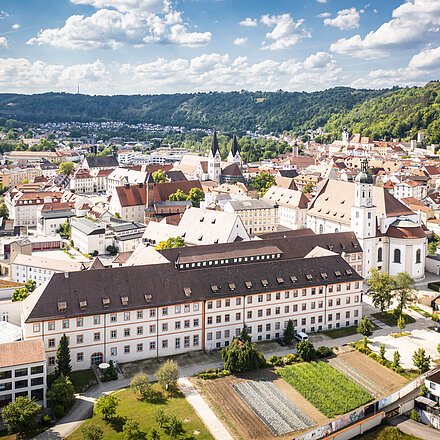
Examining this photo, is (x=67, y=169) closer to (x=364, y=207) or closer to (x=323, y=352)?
(x=364, y=207)

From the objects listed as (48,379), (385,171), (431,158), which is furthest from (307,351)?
(431,158)

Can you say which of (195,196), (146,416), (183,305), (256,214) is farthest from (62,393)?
(195,196)

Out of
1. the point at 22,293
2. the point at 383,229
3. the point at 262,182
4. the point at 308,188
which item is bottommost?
the point at 22,293

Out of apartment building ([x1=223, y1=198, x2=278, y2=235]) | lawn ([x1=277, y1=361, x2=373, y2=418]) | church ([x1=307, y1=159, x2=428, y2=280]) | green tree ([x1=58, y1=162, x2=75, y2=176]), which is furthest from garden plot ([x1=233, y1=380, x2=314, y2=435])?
green tree ([x1=58, y1=162, x2=75, y2=176])

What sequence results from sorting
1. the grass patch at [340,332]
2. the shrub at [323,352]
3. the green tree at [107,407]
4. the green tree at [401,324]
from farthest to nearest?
1. the green tree at [401,324]
2. the grass patch at [340,332]
3. the shrub at [323,352]
4. the green tree at [107,407]

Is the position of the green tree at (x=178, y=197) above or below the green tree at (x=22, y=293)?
above

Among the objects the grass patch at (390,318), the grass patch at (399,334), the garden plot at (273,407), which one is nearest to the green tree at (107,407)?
the garden plot at (273,407)

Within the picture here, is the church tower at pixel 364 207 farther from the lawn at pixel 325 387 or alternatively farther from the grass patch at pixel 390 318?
the lawn at pixel 325 387
